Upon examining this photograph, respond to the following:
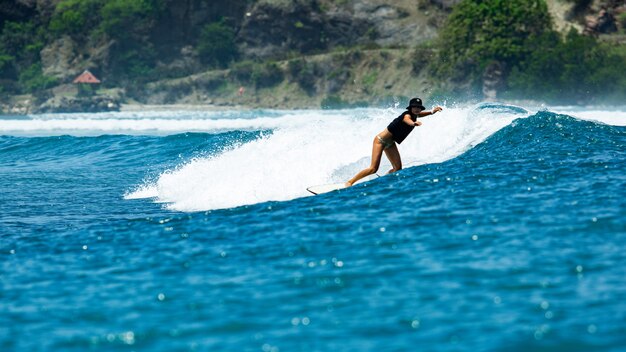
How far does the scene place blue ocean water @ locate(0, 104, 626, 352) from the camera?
8633 millimetres

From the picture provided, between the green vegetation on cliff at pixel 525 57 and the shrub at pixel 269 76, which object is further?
the shrub at pixel 269 76

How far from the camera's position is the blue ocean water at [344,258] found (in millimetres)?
8633

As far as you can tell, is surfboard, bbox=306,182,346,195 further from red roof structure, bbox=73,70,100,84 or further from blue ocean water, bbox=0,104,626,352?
red roof structure, bbox=73,70,100,84

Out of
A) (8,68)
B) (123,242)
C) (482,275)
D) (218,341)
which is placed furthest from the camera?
(8,68)

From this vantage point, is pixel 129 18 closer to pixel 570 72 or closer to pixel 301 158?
pixel 570 72

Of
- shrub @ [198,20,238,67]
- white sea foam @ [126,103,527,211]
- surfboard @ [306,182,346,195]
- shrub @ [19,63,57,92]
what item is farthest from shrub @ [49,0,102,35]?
surfboard @ [306,182,346,195]

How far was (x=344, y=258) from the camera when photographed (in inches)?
439

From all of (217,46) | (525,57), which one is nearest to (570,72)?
(525,57)

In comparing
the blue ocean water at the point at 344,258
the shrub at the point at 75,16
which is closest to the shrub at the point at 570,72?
the blue ocean water at the point at 344,258

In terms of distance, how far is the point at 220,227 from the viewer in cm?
1402

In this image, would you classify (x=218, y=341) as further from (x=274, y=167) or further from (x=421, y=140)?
(x=421, y=140)

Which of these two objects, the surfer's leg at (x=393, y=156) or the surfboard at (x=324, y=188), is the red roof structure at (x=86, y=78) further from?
the surfboard at (x=324, y=188)

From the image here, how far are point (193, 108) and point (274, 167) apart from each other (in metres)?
67.8

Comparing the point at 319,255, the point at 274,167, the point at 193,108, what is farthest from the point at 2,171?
the point at 193,108
